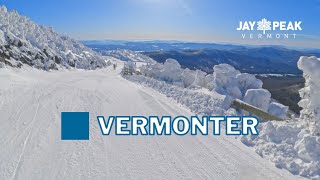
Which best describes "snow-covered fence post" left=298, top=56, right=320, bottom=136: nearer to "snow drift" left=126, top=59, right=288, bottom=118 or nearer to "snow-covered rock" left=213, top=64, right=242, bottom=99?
"snow drift" left=126, top=59, right=288, bottom=118

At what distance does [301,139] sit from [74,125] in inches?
330

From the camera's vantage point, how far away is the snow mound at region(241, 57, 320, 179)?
11250 millimetres

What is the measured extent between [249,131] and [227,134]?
32.1 inches

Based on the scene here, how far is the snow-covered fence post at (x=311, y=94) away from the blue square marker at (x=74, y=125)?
771 cm

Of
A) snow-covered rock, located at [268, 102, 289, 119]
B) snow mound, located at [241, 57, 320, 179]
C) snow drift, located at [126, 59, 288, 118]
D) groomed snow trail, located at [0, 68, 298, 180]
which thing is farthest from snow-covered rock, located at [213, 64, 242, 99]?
groomed snow trail, located at [0, 68, 298, 180]

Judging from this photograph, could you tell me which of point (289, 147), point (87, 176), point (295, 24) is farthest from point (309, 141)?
point (295, 24)

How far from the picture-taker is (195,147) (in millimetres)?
12672

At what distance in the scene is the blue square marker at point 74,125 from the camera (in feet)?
43.4

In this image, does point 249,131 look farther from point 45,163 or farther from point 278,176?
point 45,163

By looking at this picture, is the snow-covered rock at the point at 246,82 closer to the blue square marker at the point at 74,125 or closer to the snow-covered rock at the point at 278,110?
the snow-covered rock at the point at 278,110

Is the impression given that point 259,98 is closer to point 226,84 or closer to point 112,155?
point 226,84

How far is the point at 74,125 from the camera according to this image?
50.9 feet

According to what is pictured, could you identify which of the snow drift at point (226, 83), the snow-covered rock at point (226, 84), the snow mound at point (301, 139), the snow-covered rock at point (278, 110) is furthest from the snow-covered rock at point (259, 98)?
the snow mound at point (301, 139)

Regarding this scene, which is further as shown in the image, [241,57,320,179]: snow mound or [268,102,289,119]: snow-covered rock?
[268,102,289,119]: snow-covered rock
